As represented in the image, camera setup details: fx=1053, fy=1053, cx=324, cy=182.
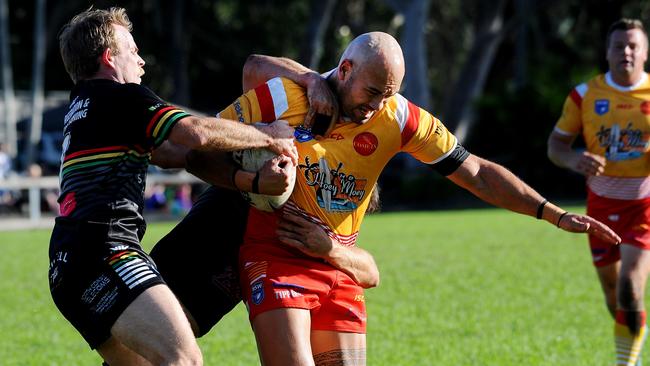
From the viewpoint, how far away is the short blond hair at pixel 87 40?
16.7 ft

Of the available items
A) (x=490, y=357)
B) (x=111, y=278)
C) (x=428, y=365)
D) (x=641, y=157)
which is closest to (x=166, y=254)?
(x=111, y=278)

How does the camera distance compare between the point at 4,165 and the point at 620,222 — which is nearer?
the point at 620,222

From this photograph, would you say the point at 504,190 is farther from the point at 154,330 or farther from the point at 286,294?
the point at 154,330

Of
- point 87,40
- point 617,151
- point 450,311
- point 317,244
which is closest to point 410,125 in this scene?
point 317,244

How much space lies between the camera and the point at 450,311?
11.0m

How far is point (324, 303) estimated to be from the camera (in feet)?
17.7

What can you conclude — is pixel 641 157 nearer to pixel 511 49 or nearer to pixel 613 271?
pixel 613 271

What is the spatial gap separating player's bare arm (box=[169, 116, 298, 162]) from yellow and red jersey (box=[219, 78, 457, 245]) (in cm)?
29

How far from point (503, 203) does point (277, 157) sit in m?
1.51

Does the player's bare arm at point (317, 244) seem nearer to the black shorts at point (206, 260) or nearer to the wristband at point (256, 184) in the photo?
the wristband at point (256, 184)

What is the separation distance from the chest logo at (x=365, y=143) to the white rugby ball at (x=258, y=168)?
44cm

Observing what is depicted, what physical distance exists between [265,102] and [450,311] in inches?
241

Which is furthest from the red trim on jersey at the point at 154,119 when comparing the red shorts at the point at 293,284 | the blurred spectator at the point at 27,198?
the blurred spectator at the point at 27,198

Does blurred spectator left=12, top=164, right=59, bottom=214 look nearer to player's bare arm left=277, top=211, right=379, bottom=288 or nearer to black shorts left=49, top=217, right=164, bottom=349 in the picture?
player's bare arm left=277, top=211, right=379, bottom=288
